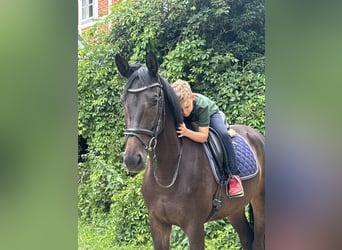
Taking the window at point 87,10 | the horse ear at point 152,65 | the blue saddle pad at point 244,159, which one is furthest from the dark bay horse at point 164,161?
the window at point 87,10

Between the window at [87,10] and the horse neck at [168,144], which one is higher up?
the window at [87,10]

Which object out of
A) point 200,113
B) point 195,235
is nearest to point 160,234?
point 195,235

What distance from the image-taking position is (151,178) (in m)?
1.63

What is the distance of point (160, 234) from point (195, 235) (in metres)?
0.15

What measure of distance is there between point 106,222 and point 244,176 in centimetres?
70

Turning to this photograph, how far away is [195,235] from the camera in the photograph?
159 cm

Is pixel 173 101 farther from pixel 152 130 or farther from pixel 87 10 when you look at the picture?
pixel 87 10

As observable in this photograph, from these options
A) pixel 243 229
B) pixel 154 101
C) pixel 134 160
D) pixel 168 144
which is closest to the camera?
pixel 134 160

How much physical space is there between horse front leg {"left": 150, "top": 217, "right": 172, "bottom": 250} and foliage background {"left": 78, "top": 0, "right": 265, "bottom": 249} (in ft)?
0.49

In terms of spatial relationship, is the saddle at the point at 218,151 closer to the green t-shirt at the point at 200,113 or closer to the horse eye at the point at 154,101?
the green t-shirt at the point at 200,113

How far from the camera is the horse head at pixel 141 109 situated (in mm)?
1372
